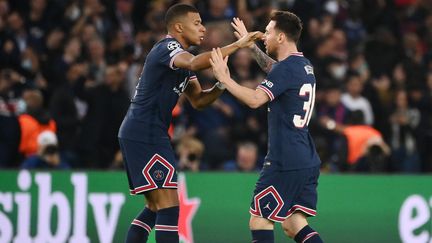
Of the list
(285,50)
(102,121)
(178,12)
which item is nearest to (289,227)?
(285,50)

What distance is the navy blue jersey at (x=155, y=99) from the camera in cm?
877

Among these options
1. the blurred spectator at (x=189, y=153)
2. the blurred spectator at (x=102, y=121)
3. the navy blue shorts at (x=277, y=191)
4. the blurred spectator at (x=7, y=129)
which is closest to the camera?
the navy blue shorts at (x=277, y=191)

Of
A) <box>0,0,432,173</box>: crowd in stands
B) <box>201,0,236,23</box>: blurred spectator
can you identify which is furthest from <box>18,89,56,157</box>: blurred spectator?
<box>201,0,236,23</box>: blurred spectator

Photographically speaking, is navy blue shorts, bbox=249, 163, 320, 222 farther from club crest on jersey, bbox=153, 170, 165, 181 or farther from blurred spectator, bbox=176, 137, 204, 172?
blurred spectator, bbox=176, 137, 204, 172

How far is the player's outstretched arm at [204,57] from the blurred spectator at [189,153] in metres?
4.63

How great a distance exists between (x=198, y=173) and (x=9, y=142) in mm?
2507

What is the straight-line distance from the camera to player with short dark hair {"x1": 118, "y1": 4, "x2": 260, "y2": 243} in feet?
28.6

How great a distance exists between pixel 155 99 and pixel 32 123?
15.2ft

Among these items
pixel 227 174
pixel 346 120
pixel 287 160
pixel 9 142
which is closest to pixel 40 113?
pixel 9 142

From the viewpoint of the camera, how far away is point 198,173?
Answer: 12.0m

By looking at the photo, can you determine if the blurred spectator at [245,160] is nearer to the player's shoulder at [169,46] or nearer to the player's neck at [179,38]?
the player's neck at [179,38]

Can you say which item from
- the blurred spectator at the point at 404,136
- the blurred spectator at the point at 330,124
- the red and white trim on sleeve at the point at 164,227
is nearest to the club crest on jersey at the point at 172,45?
the red and white trim on sleeve at the point at 164,227

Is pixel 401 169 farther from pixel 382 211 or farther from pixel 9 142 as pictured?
pixel 9 142

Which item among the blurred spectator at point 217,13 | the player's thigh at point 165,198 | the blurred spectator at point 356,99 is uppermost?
the blurred spectator at point 217,13
